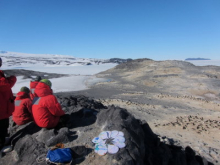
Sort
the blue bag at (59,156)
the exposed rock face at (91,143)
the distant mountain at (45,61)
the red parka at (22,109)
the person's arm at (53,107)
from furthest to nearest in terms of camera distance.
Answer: the distant mountain at (45,61)
the red parka at (22,109)
the person's arm at (53,107)
the exposed rock face at (91,143)
the blue bag at (59,156)

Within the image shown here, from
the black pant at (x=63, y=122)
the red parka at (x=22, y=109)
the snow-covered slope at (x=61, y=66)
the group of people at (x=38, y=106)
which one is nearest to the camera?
the group of people at (x=38, y=106)

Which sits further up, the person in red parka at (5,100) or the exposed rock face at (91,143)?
the person in red parka at (5,100)

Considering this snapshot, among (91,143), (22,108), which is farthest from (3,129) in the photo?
(91,143)

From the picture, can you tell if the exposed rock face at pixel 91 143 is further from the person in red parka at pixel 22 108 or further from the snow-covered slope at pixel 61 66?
the snow-covered slope at pixel 61 66

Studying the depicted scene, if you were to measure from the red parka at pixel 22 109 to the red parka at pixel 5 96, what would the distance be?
0.85 metres

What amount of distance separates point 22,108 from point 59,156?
239 centimetres

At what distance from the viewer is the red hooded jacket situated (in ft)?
13.5

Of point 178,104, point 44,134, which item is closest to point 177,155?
point 44,134

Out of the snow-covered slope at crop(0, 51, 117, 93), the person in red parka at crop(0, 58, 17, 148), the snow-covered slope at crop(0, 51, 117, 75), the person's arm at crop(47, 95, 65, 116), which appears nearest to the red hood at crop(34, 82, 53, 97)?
the person's arm at crop(47, 95, 65, 116)

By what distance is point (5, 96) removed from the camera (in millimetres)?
3814

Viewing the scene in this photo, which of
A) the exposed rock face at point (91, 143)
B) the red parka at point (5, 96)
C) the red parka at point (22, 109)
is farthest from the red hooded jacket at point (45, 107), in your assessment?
the red parka at point (22, 109)

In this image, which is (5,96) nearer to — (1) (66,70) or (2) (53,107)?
(2) (53,107)

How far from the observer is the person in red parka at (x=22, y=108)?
4817 mm

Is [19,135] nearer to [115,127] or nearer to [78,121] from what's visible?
[78,121]
